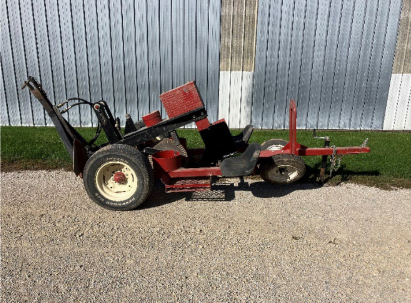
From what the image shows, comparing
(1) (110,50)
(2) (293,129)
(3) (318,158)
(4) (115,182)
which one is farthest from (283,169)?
(1) (110,50)

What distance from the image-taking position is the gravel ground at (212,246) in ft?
8.98

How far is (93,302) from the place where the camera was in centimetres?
259

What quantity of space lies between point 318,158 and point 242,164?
7.71 ft

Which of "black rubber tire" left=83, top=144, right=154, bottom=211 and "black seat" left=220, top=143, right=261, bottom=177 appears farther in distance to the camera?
"black seat" left=220, top=143, right=261, bottom=177

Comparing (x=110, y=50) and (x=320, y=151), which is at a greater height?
(x=110, y=50)

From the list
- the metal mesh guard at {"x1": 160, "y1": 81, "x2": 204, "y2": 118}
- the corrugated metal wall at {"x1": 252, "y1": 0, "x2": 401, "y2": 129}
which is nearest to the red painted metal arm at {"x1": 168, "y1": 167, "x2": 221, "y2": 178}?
the metal mesh guard at {"x1": 160, "y1": 81, "x2": 204, "y2": 118}

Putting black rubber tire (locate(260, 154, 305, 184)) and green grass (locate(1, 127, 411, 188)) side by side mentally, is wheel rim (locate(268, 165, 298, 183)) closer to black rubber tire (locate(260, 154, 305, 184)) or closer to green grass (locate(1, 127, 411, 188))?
black rubber tire (locate(260, 154, 305, 184))

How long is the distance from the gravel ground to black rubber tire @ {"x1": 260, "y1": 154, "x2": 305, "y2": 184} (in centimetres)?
18

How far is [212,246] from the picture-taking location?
11.0ft

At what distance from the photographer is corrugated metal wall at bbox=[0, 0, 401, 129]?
8414 millimetres

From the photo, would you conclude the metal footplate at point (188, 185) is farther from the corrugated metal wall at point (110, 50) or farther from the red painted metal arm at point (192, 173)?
the corrugated metal wall at point (110, 50)

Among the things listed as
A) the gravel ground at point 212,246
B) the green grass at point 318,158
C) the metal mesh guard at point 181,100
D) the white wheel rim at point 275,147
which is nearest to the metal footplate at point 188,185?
the gravel ground at point 212,246

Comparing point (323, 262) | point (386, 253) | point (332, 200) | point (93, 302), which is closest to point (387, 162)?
point (332, 200)

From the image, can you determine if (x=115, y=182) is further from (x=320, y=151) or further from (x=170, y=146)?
(x=320, y=151)
